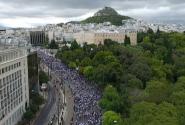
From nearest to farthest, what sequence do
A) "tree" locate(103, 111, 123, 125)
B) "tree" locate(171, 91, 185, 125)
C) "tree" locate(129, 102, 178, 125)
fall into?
1. "tree" locate(129, 102, 178, 125)
2. "tree" locate(171, 91, 185, 125)
3. "tree" locate(103, 111, 123, 125)

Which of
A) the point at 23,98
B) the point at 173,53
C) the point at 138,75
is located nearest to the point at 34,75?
the point at 23,98

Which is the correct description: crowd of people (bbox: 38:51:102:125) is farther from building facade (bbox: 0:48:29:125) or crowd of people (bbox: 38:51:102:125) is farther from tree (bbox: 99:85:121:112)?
building facade (bbox: 0:48:29:125)

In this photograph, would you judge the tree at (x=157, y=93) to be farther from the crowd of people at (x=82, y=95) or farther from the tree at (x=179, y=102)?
the crowd of people at (x=82, y=95)

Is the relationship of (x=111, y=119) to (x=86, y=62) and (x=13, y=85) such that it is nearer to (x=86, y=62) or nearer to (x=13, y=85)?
(x=13, y=85)

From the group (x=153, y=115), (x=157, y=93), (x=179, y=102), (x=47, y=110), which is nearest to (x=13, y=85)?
(x=47, y=110)

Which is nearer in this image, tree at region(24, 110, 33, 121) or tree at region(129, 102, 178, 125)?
tree at region(129, 102, 178, 125)

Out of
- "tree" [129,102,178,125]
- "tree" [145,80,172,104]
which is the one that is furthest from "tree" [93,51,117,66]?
"tree" [129,102,178,125]
